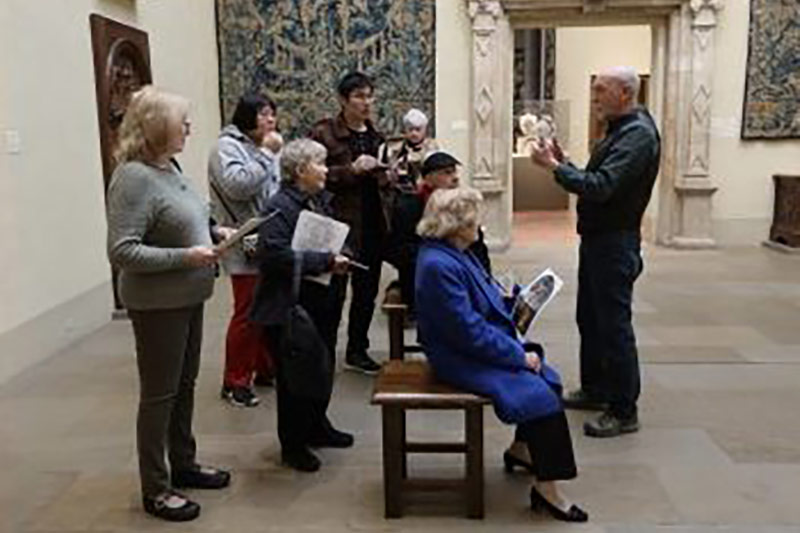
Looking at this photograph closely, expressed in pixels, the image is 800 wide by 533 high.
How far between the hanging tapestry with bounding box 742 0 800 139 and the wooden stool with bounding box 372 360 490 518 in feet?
22.6

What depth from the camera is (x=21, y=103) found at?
4.63 m

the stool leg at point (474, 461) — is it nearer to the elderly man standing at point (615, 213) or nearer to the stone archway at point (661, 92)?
the elderly man standing at point (615, 213)

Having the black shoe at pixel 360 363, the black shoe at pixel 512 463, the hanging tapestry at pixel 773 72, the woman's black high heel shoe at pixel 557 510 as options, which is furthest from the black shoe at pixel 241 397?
the hanging tapestry at pixel 773 72

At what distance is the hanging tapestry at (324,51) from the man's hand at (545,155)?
4981 mm

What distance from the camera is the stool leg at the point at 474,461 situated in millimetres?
2705

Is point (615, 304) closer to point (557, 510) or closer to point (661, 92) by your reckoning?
point (557, 510)

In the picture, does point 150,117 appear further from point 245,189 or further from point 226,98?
point 226,98

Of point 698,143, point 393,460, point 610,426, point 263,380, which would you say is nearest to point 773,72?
point 698,143

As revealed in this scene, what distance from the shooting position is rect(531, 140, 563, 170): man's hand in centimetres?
345

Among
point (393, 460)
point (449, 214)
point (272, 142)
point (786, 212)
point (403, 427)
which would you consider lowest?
point (393, 460)

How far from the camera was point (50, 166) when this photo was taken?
496cm

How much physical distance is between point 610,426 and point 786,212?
588 cm

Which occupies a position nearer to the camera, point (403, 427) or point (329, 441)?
point (403, 427)

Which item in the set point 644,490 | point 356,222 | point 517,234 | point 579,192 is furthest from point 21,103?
point 517,234
